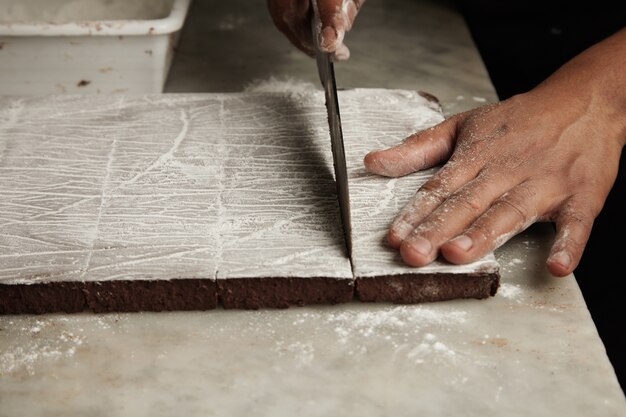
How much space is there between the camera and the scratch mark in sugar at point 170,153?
1.36 m

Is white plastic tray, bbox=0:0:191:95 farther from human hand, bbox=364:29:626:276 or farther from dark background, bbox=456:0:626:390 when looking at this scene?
dark background, bbox=456:0:626:390

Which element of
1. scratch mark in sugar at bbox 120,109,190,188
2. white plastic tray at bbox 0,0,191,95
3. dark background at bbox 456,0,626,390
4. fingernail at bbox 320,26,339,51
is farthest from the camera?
dark background at bbox 456,0,626,390

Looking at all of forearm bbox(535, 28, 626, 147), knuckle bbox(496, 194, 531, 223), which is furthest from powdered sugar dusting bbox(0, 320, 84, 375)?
forearm bbox(535, 28, 626, 147)

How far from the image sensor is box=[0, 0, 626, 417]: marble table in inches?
39.6

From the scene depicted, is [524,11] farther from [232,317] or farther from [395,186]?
[232,317]

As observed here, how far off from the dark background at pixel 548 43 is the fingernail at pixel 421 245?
74cm

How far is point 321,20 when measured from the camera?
1.51 m

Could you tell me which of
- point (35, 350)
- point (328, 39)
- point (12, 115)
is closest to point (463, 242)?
point (328, 39)

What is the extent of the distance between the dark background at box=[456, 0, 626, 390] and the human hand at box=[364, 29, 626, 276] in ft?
1.30

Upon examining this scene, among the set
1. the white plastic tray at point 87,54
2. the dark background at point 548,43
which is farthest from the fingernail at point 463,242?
the white plastic tray at point 87,54

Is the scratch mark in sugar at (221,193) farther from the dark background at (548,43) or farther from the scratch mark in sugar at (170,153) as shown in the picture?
the dark background at (548,43)

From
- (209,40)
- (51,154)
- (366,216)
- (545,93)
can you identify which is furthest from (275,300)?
(209,40)

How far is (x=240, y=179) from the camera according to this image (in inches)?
53.8

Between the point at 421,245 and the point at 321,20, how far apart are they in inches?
23.0
